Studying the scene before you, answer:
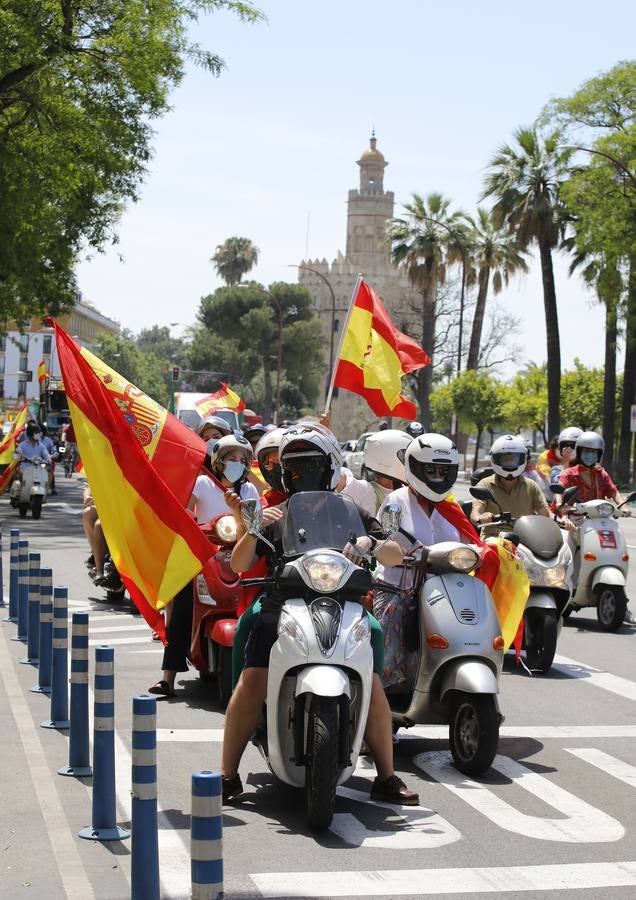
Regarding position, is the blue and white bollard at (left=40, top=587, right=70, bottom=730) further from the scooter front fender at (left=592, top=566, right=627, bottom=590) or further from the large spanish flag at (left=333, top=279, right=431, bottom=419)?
the large spanish flag at (left=333, top=279, right=431, bottom=419)

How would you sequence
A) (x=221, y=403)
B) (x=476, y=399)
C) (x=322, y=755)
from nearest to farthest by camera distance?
(x=322, y=755)
(x=221, y=403)
(x=476, y=399)

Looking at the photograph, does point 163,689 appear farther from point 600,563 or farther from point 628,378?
point 628,378

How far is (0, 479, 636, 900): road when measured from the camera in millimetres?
5566

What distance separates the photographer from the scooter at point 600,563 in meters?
13.2

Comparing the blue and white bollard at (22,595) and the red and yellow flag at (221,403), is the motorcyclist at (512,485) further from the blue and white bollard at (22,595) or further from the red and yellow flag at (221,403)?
the red and yellow flag at (221,403)

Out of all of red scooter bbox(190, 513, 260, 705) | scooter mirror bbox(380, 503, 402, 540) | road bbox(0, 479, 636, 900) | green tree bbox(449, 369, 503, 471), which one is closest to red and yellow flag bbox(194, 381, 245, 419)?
road bbox(0, 479, 636, 900)

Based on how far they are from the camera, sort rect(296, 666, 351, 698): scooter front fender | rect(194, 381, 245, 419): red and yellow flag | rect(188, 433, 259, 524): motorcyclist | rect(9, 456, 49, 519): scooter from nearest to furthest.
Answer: rect(296, 666, 351, 698): scooter front fender
rect(188, 433, 259, 524): motorcyclist
rect(194, 381, 245, 419): red and yellow flag
rect(9, 456, 49, 519): scooter

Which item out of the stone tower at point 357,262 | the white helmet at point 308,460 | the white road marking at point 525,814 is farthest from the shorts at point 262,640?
the stone tower at point 357,262

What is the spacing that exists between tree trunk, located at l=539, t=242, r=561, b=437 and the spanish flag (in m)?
38.3

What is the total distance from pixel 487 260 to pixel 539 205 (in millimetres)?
10516

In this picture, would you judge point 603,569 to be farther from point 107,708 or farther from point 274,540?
point 107,708

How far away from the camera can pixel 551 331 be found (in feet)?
150

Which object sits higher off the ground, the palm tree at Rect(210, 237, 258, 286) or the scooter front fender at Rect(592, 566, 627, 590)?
the palm tree at Rect(210, 237, 258, 286)

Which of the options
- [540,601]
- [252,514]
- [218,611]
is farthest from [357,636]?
[540,601]
